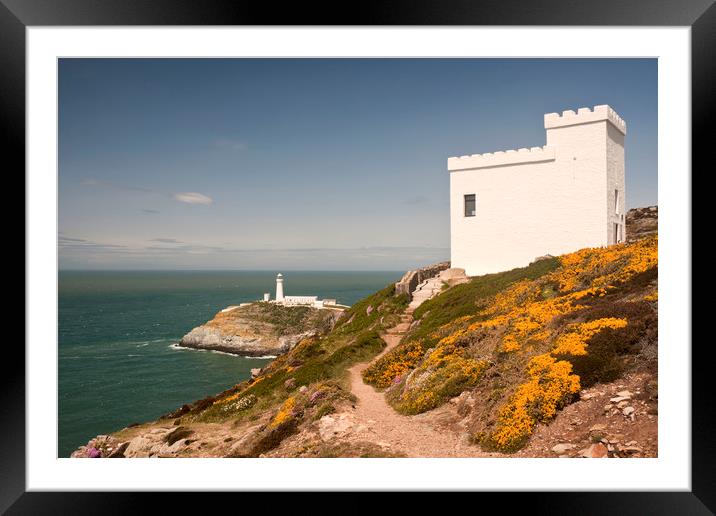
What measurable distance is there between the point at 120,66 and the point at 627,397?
29774 millimetres

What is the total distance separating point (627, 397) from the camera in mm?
7043

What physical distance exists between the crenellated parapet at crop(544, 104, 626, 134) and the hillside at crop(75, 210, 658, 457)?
6.11 m

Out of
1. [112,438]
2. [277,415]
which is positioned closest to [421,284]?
[277,415]

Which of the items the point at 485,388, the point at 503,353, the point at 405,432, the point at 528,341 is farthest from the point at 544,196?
the point at 405,432

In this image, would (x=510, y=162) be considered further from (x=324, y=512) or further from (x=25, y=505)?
(x=25, y=505)

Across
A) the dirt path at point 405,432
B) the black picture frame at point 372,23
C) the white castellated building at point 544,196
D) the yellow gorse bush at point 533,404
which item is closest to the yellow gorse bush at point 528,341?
the yellow gorse bush at point 533,404

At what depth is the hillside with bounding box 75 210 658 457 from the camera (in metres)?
7.15

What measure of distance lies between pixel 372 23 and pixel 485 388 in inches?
297

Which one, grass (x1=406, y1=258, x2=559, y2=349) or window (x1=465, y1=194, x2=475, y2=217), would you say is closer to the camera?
grass (x1=406, y1=258, x2=559, y2=349)

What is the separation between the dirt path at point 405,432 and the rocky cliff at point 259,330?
1800 inches

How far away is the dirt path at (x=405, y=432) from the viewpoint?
25.7 feet

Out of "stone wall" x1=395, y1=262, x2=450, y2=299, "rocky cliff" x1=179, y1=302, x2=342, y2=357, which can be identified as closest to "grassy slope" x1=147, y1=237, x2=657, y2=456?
"stone wall" x1=395, y1=262, x2=450, y2=299

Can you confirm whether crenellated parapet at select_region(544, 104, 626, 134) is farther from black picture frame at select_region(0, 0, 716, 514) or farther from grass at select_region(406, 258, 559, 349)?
black picture frame at select_region(0, 0, 716, 514)

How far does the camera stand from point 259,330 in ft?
191
